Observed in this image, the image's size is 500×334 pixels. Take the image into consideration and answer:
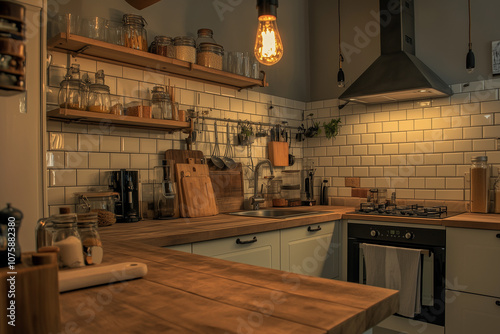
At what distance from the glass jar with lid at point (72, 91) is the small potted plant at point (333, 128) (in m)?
2.37

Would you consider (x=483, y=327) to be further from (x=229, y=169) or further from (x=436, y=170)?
(x=229, y=169)

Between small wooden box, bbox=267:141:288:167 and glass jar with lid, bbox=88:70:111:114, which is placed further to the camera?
small wooden box, bbox=267:141:288:167

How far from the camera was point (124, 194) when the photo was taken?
2582mm

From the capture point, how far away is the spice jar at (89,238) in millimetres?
1188

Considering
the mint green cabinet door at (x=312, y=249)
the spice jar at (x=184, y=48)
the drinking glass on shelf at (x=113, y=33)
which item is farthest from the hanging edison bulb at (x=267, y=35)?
the mint green cabinet door at (x=312, y=249)

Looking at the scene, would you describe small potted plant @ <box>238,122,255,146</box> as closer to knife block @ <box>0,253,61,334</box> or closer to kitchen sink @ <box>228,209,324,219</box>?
kitchen sink @ <box>228,209,324,219</box>

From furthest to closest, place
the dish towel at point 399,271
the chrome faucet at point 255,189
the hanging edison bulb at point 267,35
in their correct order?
the chrome faucet at point 255,189, the dish towel at point 399,271, the hanging edison bulb at point 267,35

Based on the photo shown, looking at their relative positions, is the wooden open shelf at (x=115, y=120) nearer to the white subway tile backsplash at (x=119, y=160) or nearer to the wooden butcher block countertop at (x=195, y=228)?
the white subway tile backsplash at (x=119, y=160)

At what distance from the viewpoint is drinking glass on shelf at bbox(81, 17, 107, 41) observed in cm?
238

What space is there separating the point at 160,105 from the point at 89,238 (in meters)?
1.68

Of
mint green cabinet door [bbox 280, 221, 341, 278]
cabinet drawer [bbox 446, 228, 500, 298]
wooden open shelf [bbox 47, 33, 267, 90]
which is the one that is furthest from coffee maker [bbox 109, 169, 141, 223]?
cabinet drawer [bbox 446, 228, 500, 298]

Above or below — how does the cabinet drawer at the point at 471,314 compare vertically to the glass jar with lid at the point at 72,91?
below

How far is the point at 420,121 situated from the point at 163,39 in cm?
217

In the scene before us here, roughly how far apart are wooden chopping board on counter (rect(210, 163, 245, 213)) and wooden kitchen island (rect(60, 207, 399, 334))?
6.53 feet
